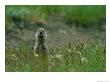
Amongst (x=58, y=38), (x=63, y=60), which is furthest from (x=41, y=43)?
(x=58, y=38)

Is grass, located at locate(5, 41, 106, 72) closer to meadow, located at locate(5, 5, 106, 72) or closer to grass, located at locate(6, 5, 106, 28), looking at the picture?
meadow, located at locate(5, 5, 106, 72)

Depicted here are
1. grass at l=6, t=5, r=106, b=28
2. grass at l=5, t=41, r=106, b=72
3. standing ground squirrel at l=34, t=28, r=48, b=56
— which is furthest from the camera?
grass at l=6, t=5, r=106, b=28

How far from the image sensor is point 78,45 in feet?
30.0

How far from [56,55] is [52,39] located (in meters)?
2.37

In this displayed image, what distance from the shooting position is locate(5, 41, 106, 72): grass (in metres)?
8.59

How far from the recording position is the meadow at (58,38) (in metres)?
8.67

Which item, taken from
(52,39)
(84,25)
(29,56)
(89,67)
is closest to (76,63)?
(89,67)

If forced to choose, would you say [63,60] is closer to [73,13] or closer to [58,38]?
[58,38]

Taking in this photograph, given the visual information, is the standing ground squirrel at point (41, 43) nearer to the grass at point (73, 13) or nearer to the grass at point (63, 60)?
the grass at point (63, 60)

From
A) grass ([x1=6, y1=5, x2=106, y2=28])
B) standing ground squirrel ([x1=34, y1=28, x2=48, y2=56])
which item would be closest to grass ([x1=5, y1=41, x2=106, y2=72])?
standing ground squirrel ([x1=34, y1=28, x2=48, y2=56])

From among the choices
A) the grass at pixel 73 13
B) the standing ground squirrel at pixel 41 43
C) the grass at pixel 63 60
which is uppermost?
the grass at pixel 73 13

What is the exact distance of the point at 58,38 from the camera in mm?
11383

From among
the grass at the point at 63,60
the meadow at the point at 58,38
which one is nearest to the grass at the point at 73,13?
the meadow at the point at 58,38
